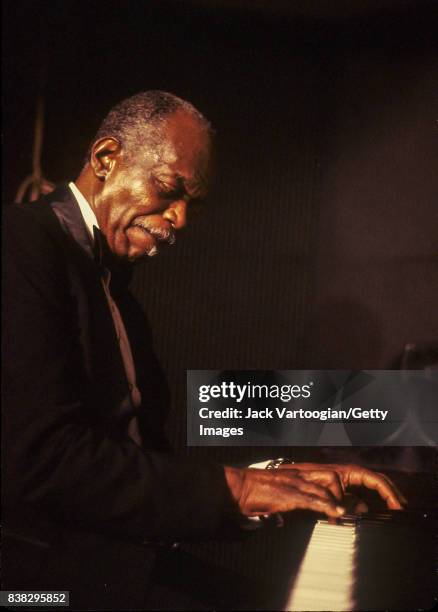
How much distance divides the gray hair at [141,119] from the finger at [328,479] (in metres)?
0.94

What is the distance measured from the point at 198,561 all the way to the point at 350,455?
64 cm

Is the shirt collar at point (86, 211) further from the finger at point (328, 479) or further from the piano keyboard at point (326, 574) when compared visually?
the piano keyboard at point (326, 574)

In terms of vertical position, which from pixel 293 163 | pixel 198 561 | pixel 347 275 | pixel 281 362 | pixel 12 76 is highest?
pixel 12 76

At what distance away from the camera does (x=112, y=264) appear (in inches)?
64.7

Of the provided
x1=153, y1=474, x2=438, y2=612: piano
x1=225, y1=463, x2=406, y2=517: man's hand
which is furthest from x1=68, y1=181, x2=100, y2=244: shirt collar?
x1=153, y1=474, x2=438, y2=612: piano

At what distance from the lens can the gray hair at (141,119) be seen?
5.17 feet

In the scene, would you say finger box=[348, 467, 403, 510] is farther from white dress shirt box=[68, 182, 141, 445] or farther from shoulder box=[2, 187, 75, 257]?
shoulder box=[2, 187, 75, 257]

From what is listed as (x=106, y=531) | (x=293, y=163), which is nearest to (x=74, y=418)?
(x=106, y=531)

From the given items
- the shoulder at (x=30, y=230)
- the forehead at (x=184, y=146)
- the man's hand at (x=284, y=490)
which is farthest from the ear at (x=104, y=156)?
the man's hand at (x=284, y=490)

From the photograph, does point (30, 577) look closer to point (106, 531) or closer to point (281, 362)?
point (106, 531)

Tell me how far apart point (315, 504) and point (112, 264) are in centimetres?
87

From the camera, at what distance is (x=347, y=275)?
217 centimetres

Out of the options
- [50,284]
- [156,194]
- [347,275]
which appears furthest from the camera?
[347,275]

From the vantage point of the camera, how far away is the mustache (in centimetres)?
161
